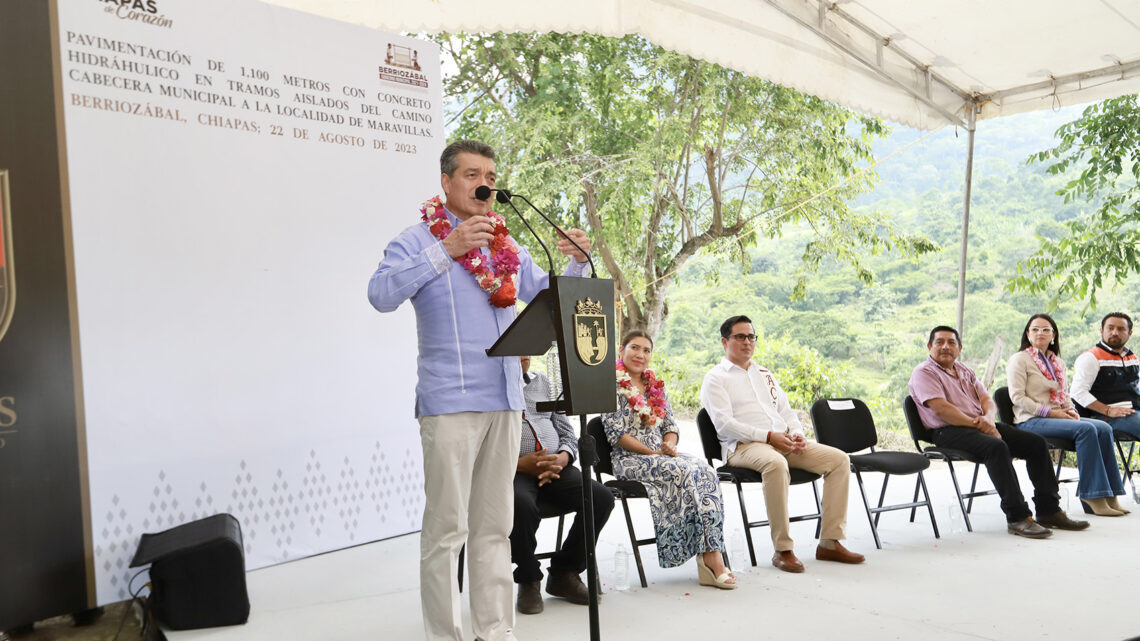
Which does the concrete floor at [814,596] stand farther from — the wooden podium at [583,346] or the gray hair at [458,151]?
the gray hair at [458,151]

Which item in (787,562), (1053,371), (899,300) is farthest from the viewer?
(899,300)

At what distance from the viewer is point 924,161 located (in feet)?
82.2

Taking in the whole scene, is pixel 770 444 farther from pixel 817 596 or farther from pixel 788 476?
pixel 817 596

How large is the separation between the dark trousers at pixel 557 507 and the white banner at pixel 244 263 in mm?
1334

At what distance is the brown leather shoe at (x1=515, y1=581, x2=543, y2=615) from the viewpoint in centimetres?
349

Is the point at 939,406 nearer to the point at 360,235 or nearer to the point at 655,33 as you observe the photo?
the point at 655,33

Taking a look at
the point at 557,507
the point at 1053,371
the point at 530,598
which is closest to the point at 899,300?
the point at 1053,371

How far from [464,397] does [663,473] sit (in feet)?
5.16

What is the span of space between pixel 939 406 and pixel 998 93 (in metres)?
2.66

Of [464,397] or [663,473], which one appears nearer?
[464,397]

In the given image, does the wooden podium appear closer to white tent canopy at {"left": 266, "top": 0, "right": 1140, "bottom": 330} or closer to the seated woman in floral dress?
the seated woman in floral dress

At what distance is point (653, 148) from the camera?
9805mm

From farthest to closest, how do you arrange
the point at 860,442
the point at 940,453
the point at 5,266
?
the point at 940,453, the point at 860,442, the point at 5,266

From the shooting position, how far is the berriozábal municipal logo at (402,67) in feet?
15.9
